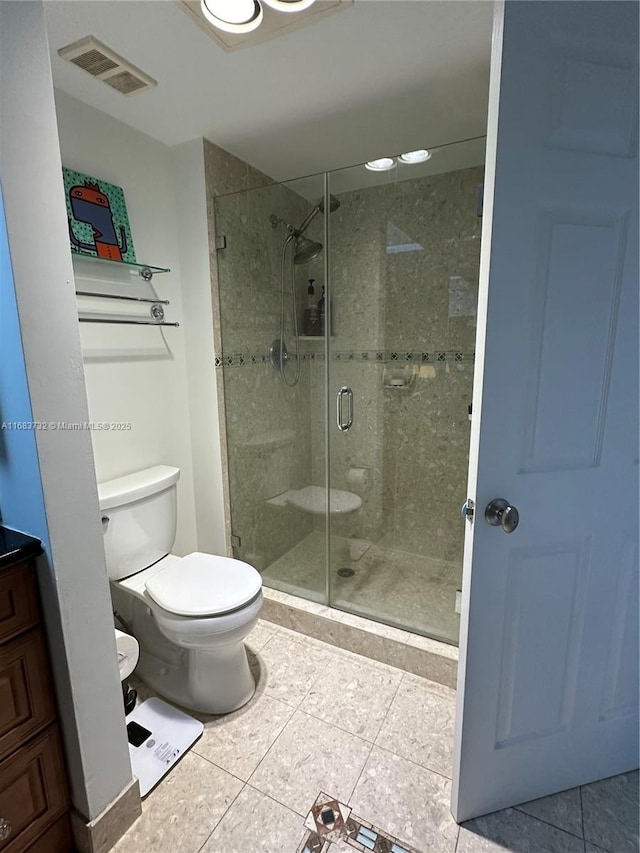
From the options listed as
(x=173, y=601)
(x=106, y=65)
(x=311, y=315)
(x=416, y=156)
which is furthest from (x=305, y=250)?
(x=173, y=601)

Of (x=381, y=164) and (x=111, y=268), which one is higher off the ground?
(x=381, y=164)

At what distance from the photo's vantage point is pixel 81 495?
999mm

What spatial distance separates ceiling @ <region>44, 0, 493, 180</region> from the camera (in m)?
1.19

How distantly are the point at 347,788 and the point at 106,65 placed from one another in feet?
8.02

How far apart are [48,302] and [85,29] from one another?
3.13ft

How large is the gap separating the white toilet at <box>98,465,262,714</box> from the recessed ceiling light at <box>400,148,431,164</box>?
6.03 feet

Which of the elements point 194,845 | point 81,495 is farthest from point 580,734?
point 81,495

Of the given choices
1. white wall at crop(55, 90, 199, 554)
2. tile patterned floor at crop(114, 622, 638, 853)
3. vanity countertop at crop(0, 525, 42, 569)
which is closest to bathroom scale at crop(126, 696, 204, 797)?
tile patterned floor at crop(114, 622, 638, 853)

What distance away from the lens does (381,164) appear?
1981mm

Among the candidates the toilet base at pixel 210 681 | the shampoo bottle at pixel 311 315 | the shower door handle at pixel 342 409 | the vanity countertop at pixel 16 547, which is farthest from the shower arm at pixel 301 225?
the toilet base at pixel 210 681

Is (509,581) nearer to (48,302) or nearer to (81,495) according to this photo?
(81,495)

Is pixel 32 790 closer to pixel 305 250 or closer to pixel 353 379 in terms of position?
pixel 353 379

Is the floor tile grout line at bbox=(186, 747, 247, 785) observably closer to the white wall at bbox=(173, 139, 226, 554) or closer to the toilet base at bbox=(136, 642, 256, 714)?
the toilet base at bbox=(136, 642, 256, 714)

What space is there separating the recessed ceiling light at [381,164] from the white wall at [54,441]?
145 cm
